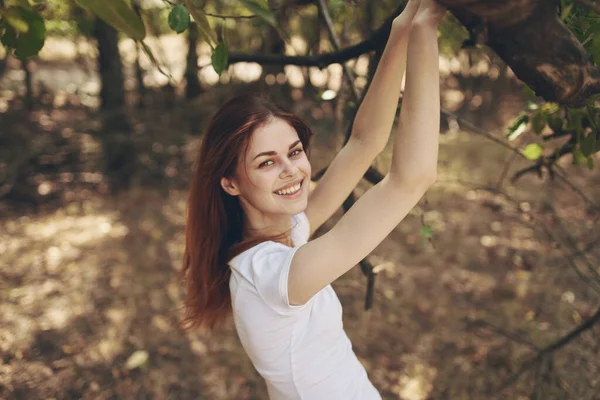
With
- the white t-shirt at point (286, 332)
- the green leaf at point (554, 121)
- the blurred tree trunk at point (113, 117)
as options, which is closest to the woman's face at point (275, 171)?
the white t-shirt at point (286, 332)

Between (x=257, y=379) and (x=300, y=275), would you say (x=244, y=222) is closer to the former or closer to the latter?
(x=300, y=275)

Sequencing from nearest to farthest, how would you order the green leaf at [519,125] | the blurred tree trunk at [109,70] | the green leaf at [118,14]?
the green leaf at [118,14] → the green leaf at [519,125] → the blurred tree trunk at [109,70]

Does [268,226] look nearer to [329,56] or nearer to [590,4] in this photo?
[329,56]

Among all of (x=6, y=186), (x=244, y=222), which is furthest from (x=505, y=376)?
(x=6, y=186)

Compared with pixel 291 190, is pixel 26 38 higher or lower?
higher

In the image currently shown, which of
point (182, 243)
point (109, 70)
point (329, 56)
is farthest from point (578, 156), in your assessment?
point (109, 70)

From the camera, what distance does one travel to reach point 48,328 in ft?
11.4

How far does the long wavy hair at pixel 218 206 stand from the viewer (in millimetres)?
1411

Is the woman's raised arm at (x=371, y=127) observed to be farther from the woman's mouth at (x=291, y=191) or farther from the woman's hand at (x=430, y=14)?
the woman's mouth at (x=291, y=191)

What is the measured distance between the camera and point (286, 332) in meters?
1.37

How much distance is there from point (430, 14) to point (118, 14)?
595 mm

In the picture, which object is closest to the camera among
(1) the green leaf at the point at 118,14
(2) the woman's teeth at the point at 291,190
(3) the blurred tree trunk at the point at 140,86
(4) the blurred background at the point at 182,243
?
(1) the green leaf at the point at 118,14

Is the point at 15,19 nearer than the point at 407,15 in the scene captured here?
Yes

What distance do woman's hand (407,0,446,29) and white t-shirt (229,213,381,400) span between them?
545mm
